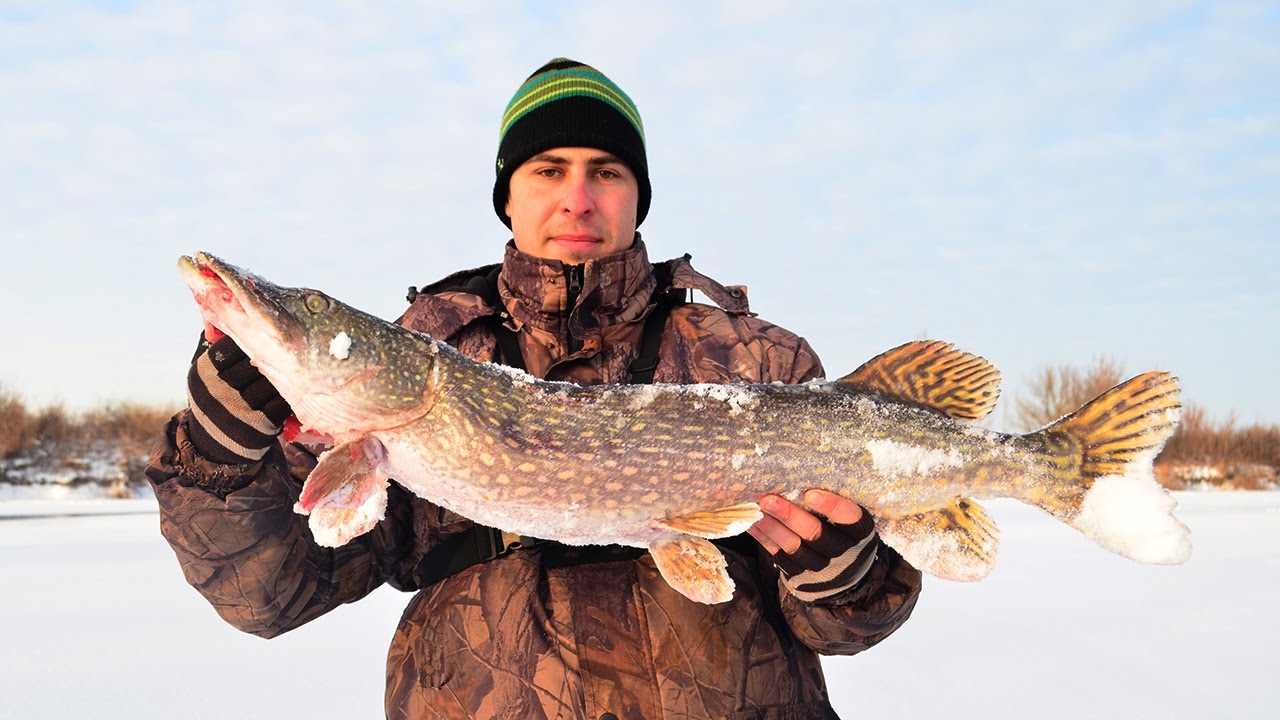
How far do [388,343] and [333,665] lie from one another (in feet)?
11.6

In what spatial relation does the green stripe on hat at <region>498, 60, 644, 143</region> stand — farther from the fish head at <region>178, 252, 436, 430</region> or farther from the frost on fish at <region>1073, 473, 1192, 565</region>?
the frost on fish at <region>1073, 473, 1192, 565</region>

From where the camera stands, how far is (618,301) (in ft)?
8.66

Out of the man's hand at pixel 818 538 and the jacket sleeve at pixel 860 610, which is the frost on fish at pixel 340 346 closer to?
the man's hand at pixel 818 538

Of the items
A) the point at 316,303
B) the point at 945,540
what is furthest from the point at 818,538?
the point at 316,303

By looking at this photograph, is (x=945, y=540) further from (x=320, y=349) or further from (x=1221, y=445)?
(x=1221, y=445)

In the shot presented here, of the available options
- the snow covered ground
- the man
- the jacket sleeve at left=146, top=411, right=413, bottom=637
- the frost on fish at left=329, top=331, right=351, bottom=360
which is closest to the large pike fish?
the frost on fish at left=329, top=331, right=351, bottom=360

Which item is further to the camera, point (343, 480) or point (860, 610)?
point (860, 610)

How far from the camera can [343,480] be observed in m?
2.07

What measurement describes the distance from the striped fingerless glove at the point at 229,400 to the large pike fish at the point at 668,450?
0.04m

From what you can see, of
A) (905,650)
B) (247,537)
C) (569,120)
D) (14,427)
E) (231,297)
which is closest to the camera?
(231,297)

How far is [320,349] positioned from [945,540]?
1.59 metres

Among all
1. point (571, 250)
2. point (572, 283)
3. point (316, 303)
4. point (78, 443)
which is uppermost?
point (571, 250)

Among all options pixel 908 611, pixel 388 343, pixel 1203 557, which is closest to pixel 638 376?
pixel 388 343

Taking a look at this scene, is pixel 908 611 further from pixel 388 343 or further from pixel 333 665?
pixel 333 665
